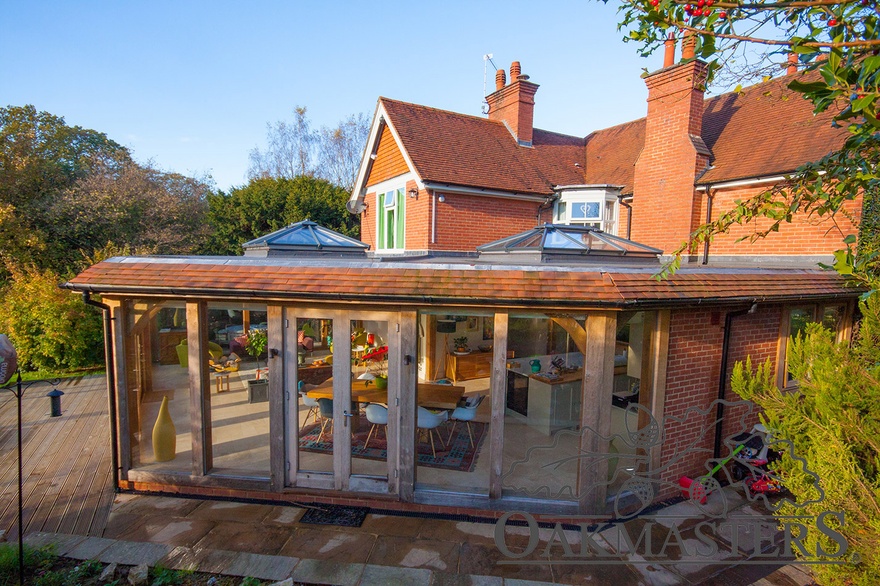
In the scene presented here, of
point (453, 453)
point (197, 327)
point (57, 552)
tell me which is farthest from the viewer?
point (453, 453)

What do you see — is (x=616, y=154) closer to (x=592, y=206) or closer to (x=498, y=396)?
(x=592, y=206)

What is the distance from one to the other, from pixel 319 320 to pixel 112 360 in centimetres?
314

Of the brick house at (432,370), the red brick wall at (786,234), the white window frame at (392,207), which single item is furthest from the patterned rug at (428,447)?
the white window frame at (392,207)

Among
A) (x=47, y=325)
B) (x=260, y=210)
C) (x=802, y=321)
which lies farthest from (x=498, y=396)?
(x=260, y=210)

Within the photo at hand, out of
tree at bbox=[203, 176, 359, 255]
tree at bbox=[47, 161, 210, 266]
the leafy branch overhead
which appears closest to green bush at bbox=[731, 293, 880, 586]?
the leafy branch overhead

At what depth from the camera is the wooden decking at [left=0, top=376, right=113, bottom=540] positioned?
5922 millimetres

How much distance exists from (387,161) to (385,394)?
11151mm

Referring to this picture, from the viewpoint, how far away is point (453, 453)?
24.8 ft

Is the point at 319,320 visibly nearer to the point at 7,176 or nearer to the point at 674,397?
the point at 674,397

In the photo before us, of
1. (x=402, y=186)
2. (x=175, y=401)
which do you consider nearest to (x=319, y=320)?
(x=175, y=401)

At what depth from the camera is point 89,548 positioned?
5.18 m

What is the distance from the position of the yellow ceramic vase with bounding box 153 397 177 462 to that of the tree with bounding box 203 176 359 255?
18610mm

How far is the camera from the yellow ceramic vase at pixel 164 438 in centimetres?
695

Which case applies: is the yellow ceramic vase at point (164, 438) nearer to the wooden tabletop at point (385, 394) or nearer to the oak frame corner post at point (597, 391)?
the wooden tabletop at point (385, 394)
